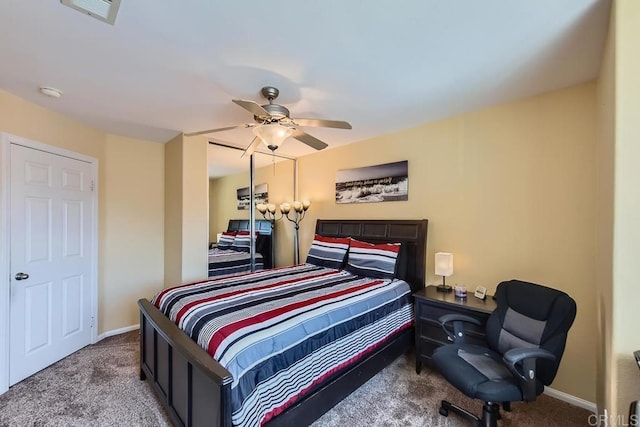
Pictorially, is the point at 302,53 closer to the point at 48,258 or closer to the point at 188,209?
the point at 188,209

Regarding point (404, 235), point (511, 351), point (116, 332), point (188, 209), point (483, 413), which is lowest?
point (116, 332)

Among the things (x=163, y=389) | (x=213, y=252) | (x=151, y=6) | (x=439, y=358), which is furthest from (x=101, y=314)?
(x=439, y=358)

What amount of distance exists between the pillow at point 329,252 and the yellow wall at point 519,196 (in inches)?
27.8

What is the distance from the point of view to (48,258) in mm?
2791

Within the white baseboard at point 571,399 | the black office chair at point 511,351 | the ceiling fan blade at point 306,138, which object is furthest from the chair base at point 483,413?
the ceiling fan blade at point 306,138

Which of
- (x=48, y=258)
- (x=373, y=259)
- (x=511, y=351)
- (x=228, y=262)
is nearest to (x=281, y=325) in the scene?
(x=511, y=351)

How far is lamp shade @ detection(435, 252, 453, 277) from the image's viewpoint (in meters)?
2.76

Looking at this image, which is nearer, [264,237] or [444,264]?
[444,264]

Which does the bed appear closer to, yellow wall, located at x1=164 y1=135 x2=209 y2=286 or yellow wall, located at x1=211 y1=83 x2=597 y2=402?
yellow wall, located at x1=164 y1=135 x2=209 y2=286

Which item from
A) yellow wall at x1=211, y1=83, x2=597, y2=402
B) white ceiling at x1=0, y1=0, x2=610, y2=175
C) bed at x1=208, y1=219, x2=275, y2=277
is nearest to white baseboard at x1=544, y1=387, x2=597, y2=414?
yellow wall at x1=211, y1=83, x2=597, y2=402

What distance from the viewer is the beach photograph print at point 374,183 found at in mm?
3371

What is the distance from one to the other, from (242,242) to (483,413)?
3.33m

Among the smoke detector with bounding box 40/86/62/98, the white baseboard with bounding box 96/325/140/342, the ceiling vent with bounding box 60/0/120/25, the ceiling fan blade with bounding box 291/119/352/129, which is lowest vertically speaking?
the white baseboard with bounding box 96/325/140/342

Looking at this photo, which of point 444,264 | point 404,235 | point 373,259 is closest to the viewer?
point 444,264
